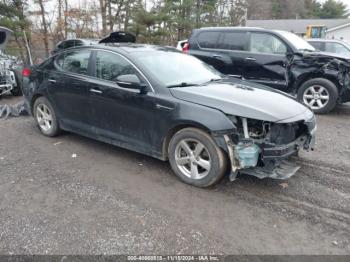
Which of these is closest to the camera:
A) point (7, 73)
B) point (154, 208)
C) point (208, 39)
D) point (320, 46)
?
point (154, 208)

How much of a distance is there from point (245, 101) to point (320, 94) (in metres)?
4.37

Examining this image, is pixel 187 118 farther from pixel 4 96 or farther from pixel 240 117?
pixel 4 96

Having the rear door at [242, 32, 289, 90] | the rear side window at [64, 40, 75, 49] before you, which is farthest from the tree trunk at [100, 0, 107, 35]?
the rear door at [242, 32, 289, 90]

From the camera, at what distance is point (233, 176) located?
3.44 metres

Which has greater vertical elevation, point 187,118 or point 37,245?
point 187,118

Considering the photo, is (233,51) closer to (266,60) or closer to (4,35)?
(266,60)

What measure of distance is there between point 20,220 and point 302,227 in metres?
2.75

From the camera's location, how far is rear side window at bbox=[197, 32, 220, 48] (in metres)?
8.05

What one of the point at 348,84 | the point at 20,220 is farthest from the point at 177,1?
the point at 20,220

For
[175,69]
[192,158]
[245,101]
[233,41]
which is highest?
[233,41]

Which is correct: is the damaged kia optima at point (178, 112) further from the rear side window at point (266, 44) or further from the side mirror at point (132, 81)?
the rear side window at point (266, 44)

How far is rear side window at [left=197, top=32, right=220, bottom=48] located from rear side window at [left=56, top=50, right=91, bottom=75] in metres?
4.23

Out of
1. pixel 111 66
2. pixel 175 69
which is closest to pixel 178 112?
pixel 175 69

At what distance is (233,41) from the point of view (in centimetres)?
779
